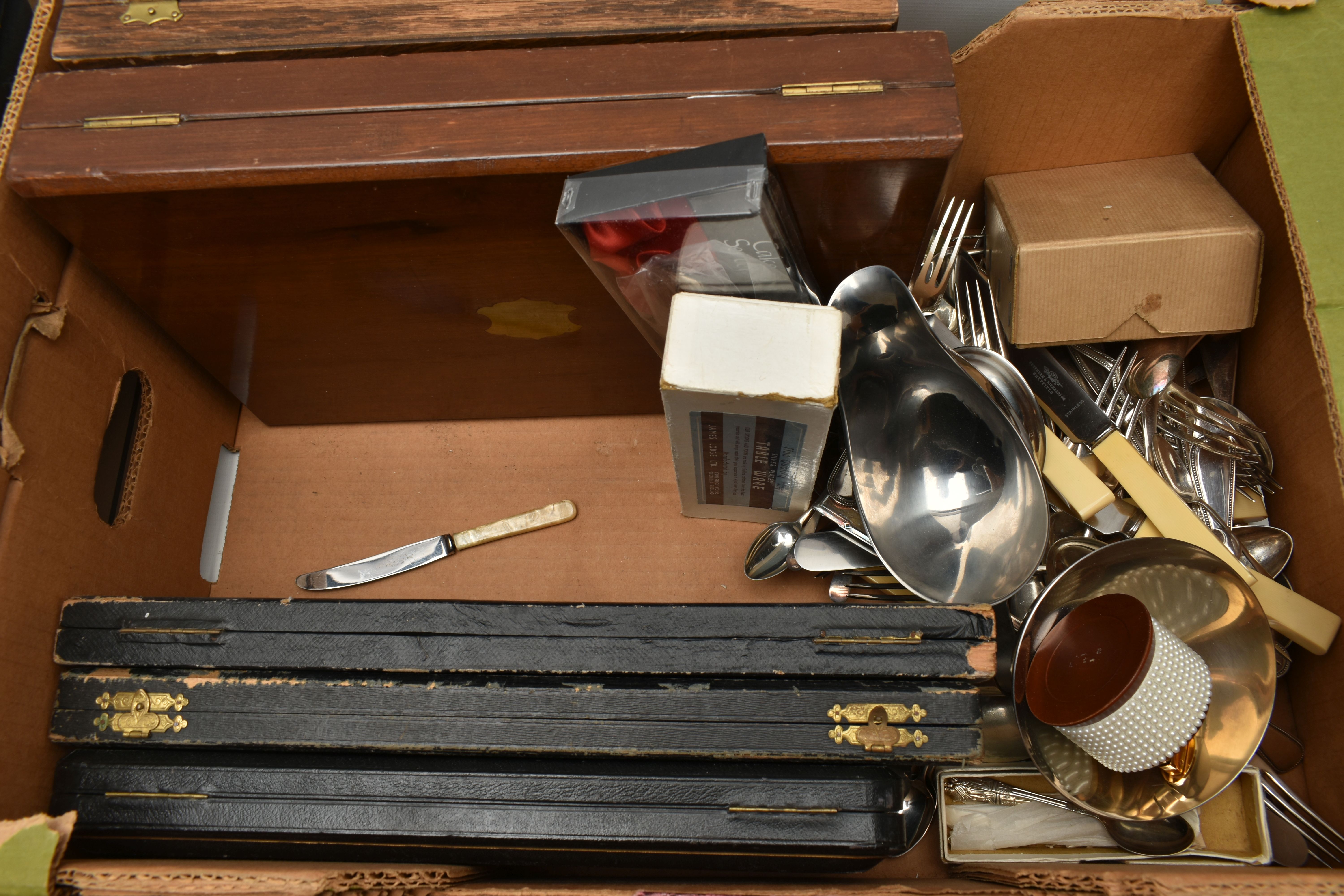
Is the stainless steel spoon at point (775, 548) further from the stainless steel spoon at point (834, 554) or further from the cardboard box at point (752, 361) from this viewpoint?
the cardboard box at point (752, 361)

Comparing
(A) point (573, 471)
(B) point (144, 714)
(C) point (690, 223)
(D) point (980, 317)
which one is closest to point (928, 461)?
(D) point (980, 317)

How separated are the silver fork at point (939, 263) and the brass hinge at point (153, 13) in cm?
78

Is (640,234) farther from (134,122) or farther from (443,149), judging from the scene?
(134,122)

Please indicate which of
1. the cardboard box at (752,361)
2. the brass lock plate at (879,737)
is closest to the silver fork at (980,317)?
the cardboard box at (752,361)

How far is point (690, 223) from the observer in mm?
629

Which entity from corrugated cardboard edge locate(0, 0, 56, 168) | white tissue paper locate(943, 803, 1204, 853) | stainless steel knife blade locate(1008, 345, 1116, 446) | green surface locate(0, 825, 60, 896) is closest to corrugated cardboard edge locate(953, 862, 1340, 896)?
white tissue paper locate(943, 803, 1204, 853)

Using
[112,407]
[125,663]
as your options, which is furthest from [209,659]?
[112,407]

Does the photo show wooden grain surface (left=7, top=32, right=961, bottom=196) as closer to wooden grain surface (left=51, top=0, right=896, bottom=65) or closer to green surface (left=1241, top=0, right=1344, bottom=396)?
wooden grain surface (left=51, top=0, right=896, bottom=65)

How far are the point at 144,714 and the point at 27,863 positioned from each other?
138mm

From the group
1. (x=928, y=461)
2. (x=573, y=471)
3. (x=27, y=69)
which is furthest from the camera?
(x=573, y=471)

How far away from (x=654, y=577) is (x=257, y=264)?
0.57 metres

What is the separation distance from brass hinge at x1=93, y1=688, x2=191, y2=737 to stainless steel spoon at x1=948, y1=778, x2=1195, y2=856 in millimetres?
756

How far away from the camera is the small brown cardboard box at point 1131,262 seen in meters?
0.84

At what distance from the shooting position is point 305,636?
729mm
